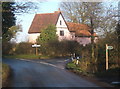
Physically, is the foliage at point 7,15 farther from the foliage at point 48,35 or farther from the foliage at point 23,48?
the foliage at point 48,35

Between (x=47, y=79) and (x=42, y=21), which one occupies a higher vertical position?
(x=42, y=21)

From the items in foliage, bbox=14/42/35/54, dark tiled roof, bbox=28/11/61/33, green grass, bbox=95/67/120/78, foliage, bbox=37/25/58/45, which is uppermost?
dark tiled roof, bbox=28/11/61/33

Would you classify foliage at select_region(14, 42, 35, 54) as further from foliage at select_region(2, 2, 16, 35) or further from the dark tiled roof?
foliage at select_region(2, 2, 16, 35)

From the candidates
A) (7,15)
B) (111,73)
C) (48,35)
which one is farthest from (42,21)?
(111,73)

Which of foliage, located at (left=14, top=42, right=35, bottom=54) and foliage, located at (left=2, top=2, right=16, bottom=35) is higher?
foliage, located at (left=2, top=2, right=16, bottom=35)

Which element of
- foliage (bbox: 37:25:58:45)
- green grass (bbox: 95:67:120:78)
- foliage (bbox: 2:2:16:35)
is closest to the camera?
foliage (bbox: 2:2:16:35)

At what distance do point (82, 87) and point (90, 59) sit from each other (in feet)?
42.1

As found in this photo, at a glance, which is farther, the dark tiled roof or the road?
the dark tiled roof

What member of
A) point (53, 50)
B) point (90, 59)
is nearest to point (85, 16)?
point (90, 59)

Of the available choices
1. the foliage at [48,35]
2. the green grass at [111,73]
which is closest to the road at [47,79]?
the green grass at [111,73]

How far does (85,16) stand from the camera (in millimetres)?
24234

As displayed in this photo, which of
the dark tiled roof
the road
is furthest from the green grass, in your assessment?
the dark tiled roof

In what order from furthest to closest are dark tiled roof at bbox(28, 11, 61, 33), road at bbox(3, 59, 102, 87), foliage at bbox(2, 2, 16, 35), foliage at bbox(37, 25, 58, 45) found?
dark tiled roof at bbox(28, 11, 61, 33) → foliage at bbox(37, 25, 58, 45) → foliage at bbox(2, 2, 16, 35) → road at bbox(3, 59, 102, 87)

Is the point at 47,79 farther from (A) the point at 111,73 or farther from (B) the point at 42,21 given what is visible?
(B) the point at 42,21
